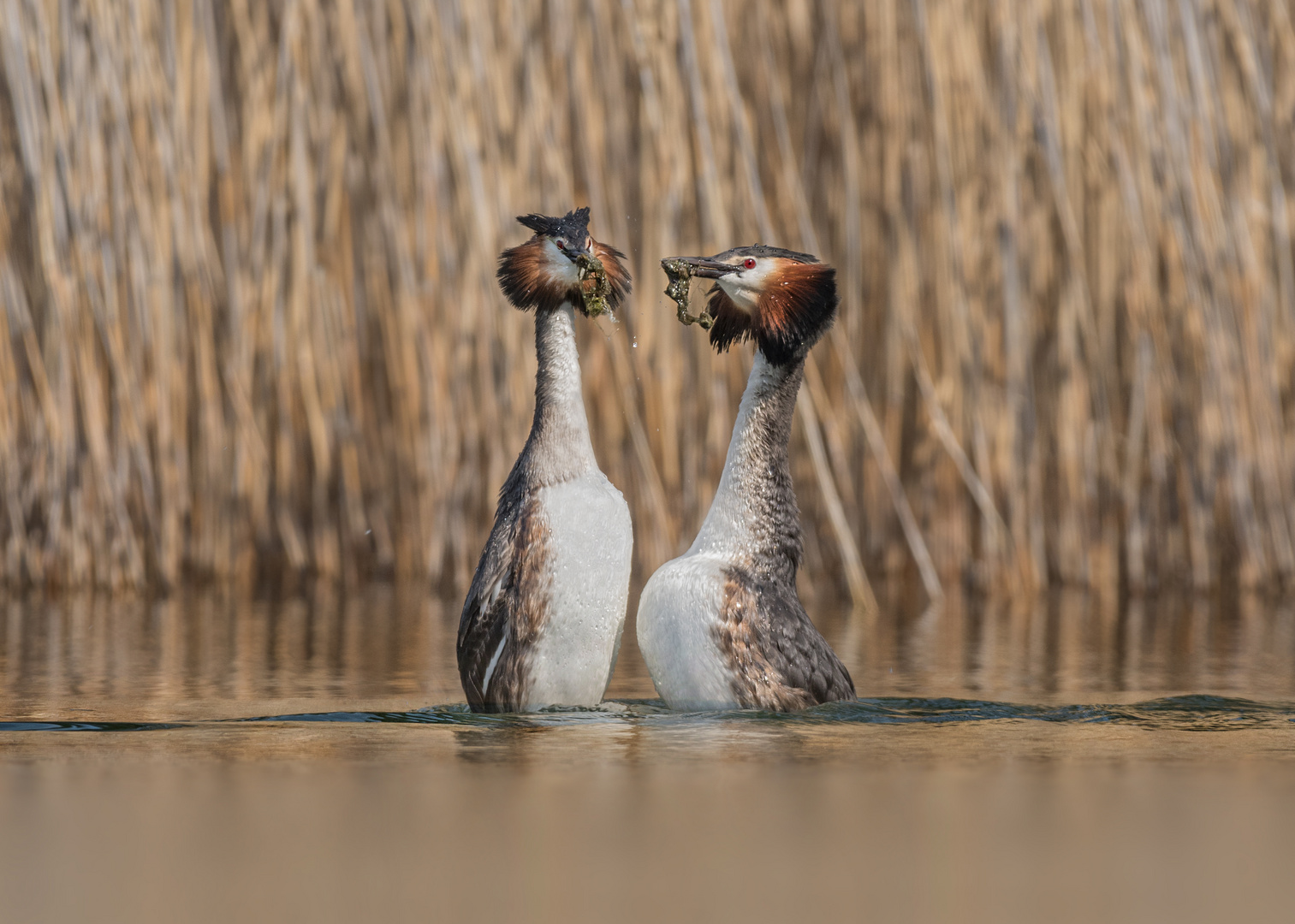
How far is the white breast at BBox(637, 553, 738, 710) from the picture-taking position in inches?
180

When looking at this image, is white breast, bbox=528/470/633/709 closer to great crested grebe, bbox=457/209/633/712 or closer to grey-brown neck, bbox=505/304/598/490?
great crested grebe, bbox=457/209/633/712

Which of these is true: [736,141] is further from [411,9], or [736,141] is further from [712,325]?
[712,325]

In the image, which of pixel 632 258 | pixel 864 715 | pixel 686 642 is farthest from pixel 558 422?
pixel 632 258

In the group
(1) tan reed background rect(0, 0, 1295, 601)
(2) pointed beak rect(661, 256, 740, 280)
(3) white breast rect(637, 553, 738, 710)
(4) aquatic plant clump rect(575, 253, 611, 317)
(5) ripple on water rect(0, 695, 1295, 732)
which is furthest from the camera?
(1) tan reed background rect(0, 0, 1295, 601)

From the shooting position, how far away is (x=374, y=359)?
24.3 ft

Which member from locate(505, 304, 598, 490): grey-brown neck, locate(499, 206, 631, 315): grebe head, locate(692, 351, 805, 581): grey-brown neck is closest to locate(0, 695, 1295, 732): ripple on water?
locate(692, 351, 805, 581): grey-brown neck

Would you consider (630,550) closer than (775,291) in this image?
Yes

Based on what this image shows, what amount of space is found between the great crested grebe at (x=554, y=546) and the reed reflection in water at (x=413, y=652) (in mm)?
296

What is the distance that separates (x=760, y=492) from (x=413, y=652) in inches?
A: 62.2

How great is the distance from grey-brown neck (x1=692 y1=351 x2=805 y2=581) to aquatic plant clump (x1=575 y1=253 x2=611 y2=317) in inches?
20.8

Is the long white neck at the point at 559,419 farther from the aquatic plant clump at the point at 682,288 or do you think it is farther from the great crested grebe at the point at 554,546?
the aquatic plant clump at the point at 682,288

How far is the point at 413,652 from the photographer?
5746mm

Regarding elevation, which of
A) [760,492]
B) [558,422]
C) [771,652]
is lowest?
[771,652]

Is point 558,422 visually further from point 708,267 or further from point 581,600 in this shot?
point 708,267
